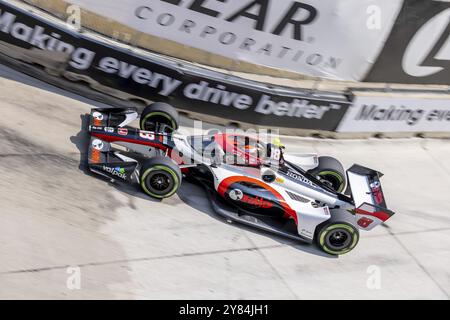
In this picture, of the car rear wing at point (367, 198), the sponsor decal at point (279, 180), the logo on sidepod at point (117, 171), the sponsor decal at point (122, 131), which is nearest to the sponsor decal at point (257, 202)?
the sponsor decal at point (279, 180)

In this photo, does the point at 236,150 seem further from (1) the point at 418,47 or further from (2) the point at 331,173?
(1) the point at 418,47

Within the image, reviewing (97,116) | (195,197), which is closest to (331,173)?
(195,197)

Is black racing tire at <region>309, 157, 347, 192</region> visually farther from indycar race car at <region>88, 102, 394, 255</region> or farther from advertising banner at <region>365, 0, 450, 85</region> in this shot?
advertising banner at <region>365, 0, 450, 85</region>

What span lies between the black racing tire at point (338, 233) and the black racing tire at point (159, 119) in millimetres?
3094

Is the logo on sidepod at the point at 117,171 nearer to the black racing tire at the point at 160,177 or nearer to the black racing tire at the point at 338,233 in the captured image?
the black racing tire at the point at 160,177

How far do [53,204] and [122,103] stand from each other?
3566mm

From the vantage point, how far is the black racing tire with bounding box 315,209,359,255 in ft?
28.6

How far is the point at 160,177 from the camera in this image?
8797 millimetres

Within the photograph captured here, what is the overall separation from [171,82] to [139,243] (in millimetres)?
3949

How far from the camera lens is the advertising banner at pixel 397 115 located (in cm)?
1236

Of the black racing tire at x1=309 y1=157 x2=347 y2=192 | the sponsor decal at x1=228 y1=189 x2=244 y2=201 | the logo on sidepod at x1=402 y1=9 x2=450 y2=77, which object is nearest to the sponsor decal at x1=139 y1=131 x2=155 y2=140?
the sponsor decal at x1=228 y1=189 x2=244 y2=201

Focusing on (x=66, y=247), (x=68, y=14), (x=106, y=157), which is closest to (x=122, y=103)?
(x=68, y=14)

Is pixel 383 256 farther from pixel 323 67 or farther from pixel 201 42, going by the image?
pixel 201 42

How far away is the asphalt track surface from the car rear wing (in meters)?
0.45
